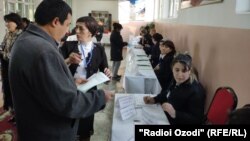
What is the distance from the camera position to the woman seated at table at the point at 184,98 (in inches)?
84.7

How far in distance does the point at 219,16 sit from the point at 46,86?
2.17 m

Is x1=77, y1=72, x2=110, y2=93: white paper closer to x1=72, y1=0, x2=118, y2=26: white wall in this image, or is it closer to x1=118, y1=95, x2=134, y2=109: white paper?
x1=118, y1=95, x2=134, y2=109: white paper

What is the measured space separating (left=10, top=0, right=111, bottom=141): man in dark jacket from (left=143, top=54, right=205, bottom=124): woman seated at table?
94 cm

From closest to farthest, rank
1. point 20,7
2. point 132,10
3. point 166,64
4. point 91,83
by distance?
point 91,83, point 166,64, point 20,7, point 132,10

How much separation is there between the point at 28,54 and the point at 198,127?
0.79m

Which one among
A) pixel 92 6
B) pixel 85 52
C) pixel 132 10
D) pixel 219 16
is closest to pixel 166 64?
pixel 219 16

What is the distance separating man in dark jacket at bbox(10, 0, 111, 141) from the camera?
122 cm

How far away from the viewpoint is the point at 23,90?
4.22ft

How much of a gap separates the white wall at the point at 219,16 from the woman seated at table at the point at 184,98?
20.9 inches

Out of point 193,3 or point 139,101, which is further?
point 193,3

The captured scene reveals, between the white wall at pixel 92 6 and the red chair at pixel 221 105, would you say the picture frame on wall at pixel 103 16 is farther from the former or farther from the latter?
the red chair at pixel 221 105

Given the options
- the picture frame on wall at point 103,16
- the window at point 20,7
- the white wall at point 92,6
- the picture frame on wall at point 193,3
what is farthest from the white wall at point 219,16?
the white wall at point 92,6

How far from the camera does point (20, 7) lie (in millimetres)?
8336

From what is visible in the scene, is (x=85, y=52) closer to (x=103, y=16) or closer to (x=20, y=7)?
(x=20, y=7)
